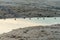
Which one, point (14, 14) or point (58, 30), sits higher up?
point (58, 30)

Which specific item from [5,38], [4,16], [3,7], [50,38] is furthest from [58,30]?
[3,7]

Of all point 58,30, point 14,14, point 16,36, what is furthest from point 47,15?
point 16,36

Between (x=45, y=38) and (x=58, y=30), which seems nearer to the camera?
(x=45, y=38)

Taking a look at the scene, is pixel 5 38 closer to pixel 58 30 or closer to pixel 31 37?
pixel 31 37

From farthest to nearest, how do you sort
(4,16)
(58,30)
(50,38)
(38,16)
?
(38,16) < (4,16) < (58,30) < (50,38)

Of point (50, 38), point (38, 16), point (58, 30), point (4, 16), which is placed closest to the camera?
point (50, 38)

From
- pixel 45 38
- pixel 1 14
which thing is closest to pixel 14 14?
pixel 1 14

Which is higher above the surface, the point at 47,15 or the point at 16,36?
the point at 16,36

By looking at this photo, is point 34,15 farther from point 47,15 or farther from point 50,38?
point 50,38

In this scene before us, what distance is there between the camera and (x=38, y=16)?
62094mm

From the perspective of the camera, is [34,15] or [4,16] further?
[34,15]

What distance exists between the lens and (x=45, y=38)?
28641 millimetres

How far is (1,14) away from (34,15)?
914 centimetres

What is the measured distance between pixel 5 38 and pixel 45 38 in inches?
200
